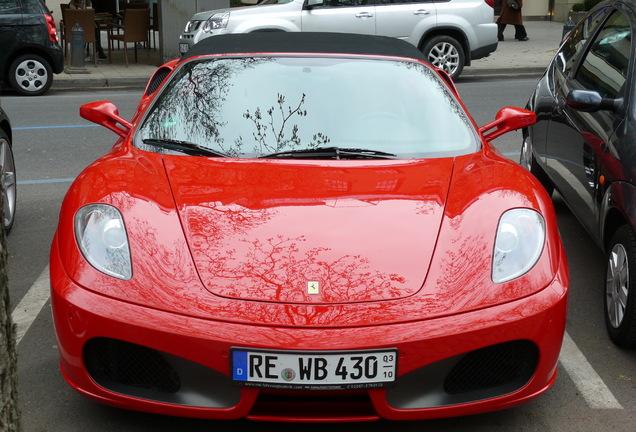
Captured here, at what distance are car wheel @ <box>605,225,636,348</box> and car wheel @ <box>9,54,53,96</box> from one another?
11.1m

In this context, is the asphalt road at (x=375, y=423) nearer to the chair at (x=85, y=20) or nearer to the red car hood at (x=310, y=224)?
the red car hood at (x=310, y=224)

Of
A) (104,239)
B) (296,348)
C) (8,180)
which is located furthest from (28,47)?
(296,348)

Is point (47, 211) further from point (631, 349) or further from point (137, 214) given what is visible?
point (631, 349)

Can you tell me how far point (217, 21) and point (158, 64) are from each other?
131 inches

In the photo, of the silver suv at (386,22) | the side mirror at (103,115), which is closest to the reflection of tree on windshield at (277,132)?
the side mirror at (103,115)

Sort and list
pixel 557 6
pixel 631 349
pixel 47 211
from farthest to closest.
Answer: pixel 557 6, pixel 47 211, pixel 631 349

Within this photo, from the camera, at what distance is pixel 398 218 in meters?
3.70

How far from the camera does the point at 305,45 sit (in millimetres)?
5090

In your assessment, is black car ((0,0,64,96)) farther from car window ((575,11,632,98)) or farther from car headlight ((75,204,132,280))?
car headlight ((75,204,132,280))

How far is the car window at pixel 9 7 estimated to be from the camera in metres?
13.5

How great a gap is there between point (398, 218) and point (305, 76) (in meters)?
1.33

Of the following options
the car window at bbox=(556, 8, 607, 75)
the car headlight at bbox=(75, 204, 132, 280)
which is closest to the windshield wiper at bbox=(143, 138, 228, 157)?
the car headlight at bbox=(75, 204, 132, 280)

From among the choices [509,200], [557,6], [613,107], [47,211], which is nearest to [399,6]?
[47,211]

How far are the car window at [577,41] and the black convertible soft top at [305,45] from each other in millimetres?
1272
